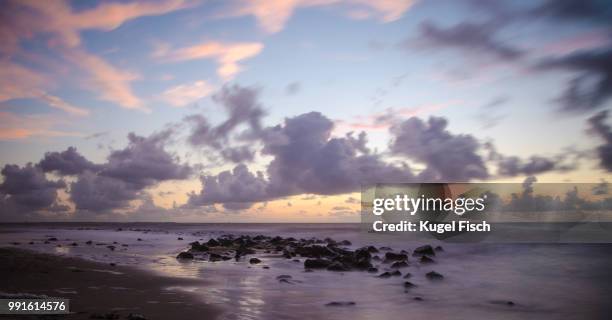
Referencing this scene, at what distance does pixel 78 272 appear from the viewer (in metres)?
17.2

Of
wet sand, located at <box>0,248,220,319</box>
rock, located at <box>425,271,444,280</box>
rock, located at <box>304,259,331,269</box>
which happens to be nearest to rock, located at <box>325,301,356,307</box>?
wet sand, located at <box>0,248,220,319</box>

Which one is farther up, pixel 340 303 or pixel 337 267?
pixel 340 303

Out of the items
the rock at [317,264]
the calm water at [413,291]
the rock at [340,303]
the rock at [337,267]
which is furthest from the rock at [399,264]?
the rock at [340,303]

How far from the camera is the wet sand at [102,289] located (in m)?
10.8

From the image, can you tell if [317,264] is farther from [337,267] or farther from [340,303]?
[340,303]

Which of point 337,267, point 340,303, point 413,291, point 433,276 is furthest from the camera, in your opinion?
point 337,267

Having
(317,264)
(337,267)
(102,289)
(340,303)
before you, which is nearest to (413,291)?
(340,303)

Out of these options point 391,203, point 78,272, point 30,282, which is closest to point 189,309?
point 30,282

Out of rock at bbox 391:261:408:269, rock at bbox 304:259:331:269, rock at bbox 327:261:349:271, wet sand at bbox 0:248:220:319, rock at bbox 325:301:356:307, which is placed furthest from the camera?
rock at bbox 391:261:408:269

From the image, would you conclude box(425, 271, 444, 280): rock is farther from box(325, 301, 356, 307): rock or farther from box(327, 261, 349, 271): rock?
box(325, 301, 356, 307): rock

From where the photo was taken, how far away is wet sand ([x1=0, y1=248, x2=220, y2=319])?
10758 mm

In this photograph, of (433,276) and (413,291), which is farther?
(433,276)

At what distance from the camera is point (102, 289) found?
44.5 ft

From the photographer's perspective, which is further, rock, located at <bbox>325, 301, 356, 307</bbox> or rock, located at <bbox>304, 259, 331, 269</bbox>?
rock, located at <bbox>304, 259, 331, 269</bbox>
